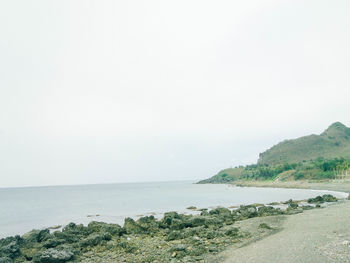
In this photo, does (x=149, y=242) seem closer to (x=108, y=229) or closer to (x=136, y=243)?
(x=136, y=243)

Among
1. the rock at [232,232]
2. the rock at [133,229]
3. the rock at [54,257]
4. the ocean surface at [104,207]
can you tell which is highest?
the rock at [54,257]

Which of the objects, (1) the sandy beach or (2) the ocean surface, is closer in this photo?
(1) the sandy beach

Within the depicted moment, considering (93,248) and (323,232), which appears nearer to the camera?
(323,232)

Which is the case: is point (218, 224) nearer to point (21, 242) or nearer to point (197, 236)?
point (197, 236)

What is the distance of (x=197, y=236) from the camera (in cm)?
1878

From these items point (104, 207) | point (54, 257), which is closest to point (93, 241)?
point (54, 257)

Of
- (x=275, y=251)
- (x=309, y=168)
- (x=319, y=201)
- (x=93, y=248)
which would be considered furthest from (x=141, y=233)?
(x=309, y=168)

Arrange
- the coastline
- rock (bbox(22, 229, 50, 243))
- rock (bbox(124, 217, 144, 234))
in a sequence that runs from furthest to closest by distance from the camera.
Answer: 1. rock (bbox(124, 217, 144, 234))
2. rock (bbox(22, 229, 50, 243))
3. the coastline

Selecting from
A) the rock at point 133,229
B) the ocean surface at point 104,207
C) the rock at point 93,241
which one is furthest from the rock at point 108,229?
the ocean surface at point 104,207

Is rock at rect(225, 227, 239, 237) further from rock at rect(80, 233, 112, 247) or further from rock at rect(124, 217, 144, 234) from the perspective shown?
rock at rect(80, 233, 112, 247)

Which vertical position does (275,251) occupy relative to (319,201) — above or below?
above

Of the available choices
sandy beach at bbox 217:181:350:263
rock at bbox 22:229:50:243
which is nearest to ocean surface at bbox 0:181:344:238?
rock at bbox 22:229:50:243

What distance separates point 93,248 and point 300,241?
43.8ft

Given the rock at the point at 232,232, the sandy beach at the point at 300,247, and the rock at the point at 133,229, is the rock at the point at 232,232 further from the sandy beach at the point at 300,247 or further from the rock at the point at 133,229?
the rock at the point at 133,229
